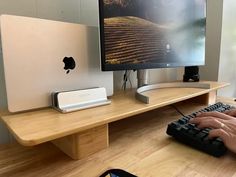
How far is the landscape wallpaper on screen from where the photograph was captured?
677 mm

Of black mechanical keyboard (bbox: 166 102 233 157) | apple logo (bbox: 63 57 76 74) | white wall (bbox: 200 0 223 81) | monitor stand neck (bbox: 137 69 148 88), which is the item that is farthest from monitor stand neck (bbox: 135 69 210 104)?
white wall (bbox: 200 0 223 81)

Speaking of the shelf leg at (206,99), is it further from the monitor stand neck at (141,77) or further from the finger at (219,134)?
the finger at (219,134)

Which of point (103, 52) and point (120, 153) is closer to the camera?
point (120, 153)

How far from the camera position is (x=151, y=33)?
0.80 m

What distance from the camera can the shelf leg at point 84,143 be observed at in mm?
517

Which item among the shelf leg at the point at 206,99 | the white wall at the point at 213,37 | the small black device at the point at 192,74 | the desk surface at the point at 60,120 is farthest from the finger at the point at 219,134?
the white wall at the point at 213,37

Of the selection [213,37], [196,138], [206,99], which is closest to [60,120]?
[196,138]

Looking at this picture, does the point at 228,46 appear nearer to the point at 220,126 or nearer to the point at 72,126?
the point at 220,126

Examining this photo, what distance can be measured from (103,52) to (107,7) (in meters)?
0.15

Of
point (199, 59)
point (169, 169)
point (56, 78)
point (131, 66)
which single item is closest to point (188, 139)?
point (169, 169)

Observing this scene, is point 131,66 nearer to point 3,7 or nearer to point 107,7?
point 107,7

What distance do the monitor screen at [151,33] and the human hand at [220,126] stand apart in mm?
286

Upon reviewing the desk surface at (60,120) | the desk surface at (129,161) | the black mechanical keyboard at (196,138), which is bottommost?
the desk surface at (129,161)

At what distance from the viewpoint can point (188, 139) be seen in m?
0.58
